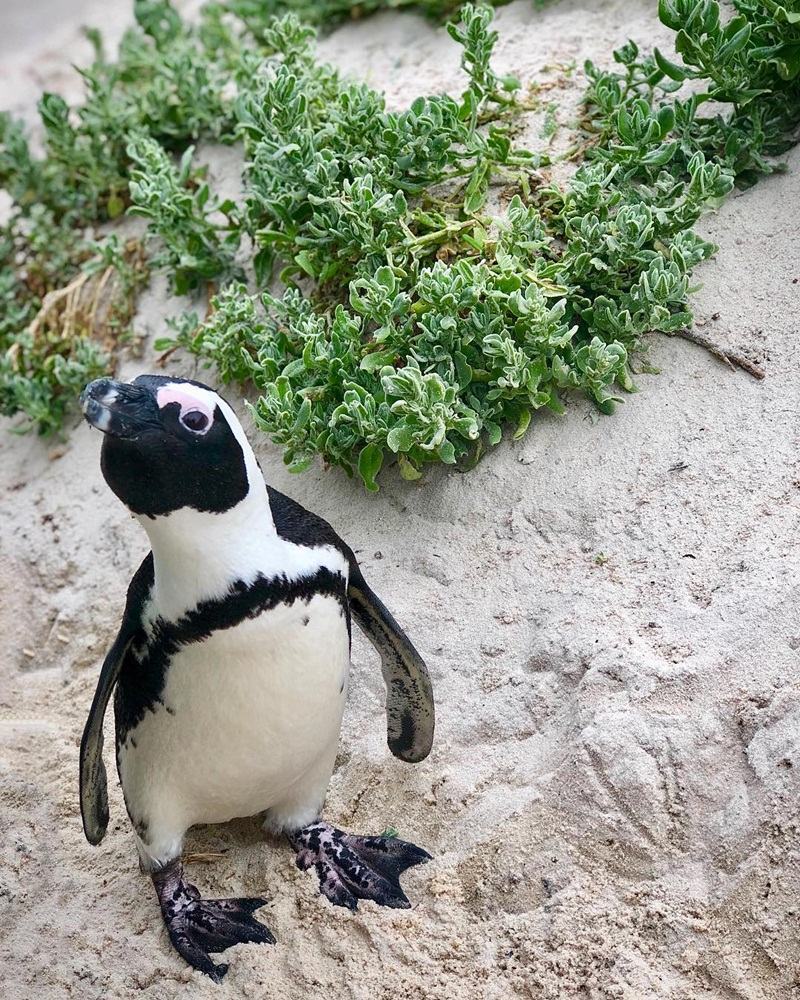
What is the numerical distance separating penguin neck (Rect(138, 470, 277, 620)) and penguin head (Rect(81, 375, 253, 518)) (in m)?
0.03

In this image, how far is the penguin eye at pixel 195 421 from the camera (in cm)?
183

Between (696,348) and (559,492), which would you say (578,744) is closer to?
(559,492)

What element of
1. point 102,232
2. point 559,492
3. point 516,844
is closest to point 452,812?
point 516,844

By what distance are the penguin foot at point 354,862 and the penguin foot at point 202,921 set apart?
13 centimetres

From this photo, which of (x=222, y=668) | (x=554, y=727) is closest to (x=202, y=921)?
(x=222, y=668)

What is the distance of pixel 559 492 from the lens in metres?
2.67

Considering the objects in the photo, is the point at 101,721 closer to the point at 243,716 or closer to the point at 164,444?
the point at 243,716

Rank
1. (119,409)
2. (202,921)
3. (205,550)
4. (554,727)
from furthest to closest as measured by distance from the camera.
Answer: (554,727) < (202,921) < (205,550) < (119,409)

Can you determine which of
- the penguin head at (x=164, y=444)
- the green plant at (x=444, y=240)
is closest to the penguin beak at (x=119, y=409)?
the penguin head at (x=164, y=444)

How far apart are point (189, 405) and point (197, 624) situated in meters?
0.36

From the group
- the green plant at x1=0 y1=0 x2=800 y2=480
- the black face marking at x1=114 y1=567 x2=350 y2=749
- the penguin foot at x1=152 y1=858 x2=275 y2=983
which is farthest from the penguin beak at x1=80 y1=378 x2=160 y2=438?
the penguin foot at x1=152 y1=858 x2=275 y2=983

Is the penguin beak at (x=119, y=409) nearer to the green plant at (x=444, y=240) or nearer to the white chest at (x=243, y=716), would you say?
the white chest at (x=243, y=716)

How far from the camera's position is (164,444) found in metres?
1.81

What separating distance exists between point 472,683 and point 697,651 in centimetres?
45
